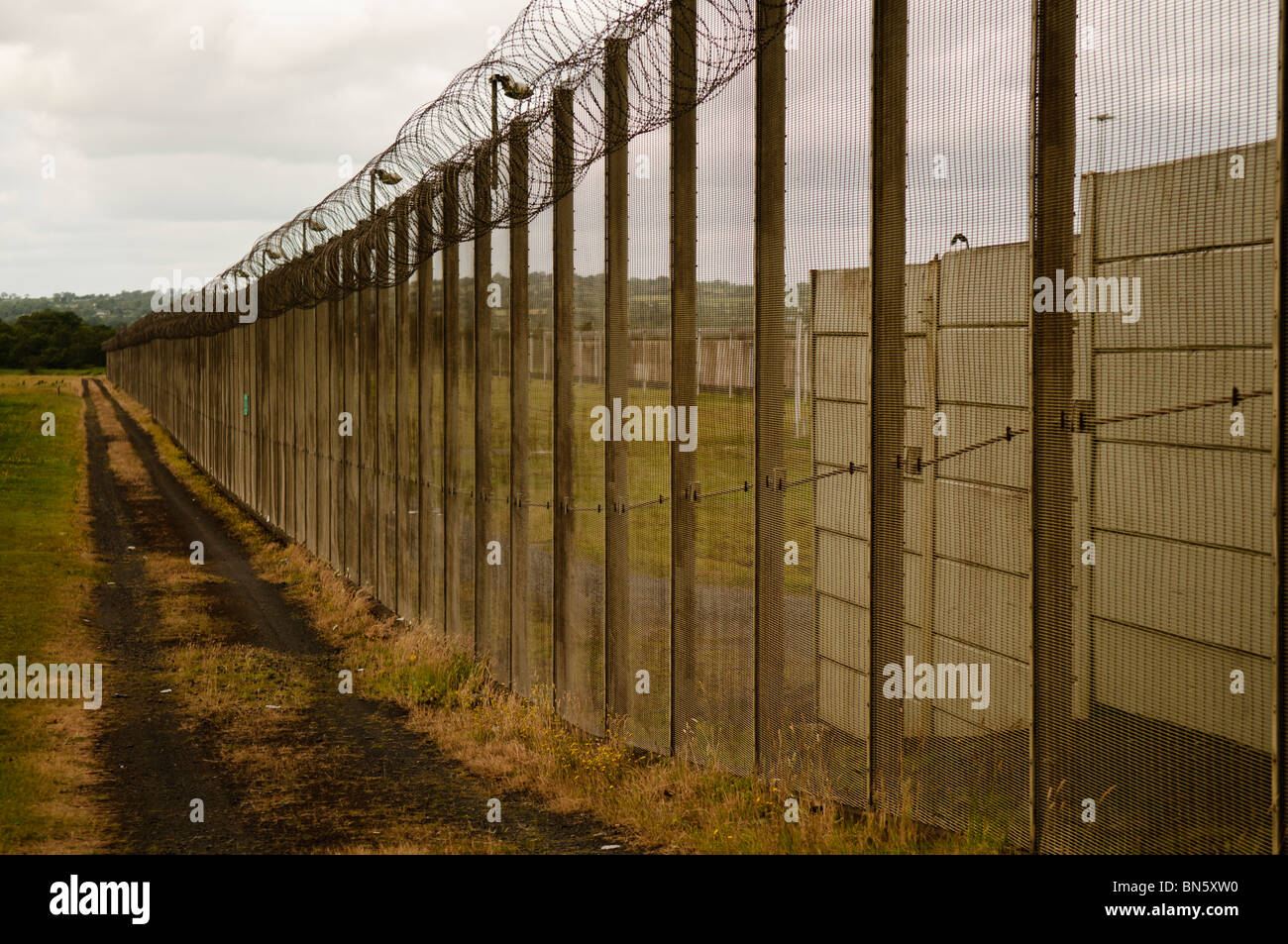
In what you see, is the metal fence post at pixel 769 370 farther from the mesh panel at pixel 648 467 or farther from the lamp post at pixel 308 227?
the lamp post at pixel 308 227

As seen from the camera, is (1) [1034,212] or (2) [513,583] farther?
(2) [513,583]

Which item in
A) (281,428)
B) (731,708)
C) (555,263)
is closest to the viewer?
(731,708)

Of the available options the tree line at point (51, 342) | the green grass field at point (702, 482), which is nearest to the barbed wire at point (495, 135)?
the green grass field at point (702, 482)

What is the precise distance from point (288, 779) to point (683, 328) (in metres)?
4.04

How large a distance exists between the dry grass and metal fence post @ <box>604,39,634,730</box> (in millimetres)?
550

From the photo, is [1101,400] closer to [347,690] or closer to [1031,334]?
[1031,334]

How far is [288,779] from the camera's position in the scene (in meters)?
8.99

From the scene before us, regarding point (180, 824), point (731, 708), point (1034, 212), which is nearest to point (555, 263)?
point (731, 708)

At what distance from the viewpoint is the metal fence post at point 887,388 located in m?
6.14

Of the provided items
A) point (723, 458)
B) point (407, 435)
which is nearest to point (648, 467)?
point (723, 458)

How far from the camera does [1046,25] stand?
16.9ft

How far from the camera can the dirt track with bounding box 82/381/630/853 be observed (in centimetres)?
759

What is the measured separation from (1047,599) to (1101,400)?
3.39 ft

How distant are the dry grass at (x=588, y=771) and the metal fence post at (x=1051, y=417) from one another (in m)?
0.63
